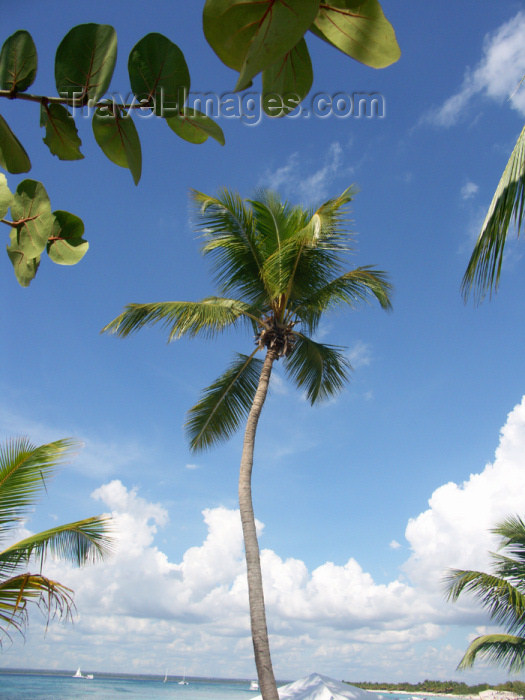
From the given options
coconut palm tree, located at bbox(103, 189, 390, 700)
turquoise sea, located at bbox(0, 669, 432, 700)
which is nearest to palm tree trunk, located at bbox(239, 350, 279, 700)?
coconut palm tree, located at bbox(103, 189, 390, 700)

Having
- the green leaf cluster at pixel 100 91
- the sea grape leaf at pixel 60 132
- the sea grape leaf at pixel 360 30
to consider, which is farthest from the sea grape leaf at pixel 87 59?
the sea grape leaf at pixel 360 30

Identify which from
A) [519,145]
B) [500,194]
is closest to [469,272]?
[500,194]

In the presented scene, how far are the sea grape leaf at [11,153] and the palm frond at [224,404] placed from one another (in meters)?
7.94

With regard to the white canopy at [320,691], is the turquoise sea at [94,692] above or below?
below

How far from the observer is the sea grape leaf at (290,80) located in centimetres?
45

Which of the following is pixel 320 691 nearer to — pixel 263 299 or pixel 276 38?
pixel 263 299

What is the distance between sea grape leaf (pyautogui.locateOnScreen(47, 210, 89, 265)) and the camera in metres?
0.64

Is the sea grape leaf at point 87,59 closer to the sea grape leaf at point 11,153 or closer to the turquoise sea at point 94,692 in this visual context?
the sea grape leaf at point 11,153

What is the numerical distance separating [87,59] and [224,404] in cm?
836

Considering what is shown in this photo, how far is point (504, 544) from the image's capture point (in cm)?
1095

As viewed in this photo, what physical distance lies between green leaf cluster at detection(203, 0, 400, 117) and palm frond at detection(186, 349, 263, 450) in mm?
8086

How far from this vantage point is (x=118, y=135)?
576mm

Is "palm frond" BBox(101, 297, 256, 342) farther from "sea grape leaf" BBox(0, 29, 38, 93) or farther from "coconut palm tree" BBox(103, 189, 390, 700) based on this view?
"sea grape leaf" BBox(0, 29, 38, 93)

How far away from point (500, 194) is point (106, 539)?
5.53m
